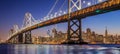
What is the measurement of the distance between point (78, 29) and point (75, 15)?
1008cm

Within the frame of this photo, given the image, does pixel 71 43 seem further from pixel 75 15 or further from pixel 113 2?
pixel 113 2

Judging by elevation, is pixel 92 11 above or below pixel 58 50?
above

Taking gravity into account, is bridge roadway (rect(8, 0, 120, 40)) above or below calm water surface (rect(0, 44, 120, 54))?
above

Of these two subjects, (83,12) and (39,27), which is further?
(39,27)

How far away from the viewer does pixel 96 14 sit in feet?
231

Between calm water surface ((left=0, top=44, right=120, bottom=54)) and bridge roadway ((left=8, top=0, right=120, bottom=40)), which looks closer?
calm water surface ((left=0, top=44, right=120, bottom=54))

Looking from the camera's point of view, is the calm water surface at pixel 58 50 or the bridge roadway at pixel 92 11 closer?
the calm water surface at pixel 58 50

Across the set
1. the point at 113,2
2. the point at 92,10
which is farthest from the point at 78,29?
the point at 113,2

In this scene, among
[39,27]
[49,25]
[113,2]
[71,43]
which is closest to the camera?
[113,2]

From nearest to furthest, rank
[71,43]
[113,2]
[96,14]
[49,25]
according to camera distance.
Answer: [113,2] < [96,14] < [71,43] < [49,25]

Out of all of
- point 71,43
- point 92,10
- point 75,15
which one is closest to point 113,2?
point 92,10

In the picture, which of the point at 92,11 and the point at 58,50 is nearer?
the point at 58,50

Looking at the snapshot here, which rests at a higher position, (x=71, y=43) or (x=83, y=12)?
(x=83, y=12)

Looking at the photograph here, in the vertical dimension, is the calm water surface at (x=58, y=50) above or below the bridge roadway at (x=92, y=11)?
below
